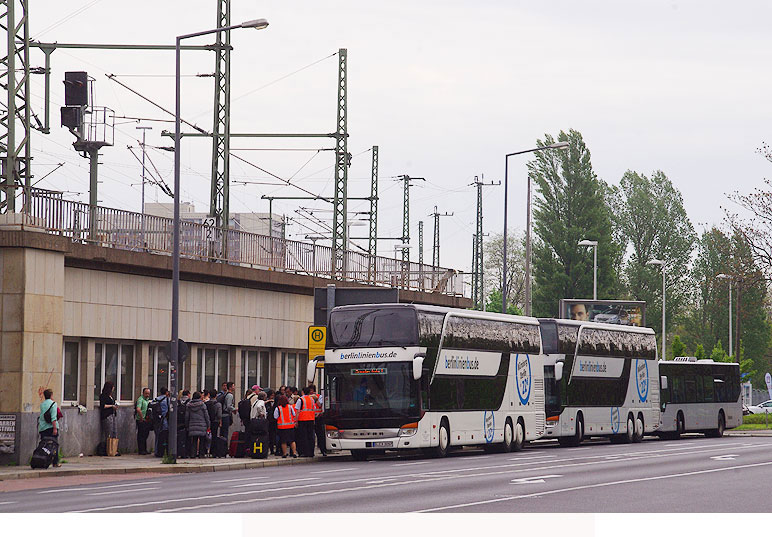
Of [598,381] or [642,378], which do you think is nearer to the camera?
[598,381]

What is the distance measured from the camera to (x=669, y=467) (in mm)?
28547

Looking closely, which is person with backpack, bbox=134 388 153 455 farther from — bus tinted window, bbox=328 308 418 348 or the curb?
bus tinted window, bbox=328 308 418 348

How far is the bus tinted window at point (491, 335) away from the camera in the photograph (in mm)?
36000

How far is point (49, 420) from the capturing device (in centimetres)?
2817

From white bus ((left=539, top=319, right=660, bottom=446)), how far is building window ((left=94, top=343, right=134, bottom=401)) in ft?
42.9

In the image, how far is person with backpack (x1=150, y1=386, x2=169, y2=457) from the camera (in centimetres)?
3244

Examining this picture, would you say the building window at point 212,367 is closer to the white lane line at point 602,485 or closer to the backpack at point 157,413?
the backpack at point 157,413

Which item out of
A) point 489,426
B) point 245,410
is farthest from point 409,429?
point 489,426

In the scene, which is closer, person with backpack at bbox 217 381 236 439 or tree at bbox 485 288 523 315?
person with backpack at bbox 217 381 236 439

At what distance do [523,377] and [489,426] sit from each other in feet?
8.70

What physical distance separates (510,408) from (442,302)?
14.1 m

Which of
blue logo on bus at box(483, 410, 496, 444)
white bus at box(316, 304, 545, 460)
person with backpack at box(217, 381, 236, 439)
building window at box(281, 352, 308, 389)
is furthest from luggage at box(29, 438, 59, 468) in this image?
building window at box(281, 352, 308, 389)

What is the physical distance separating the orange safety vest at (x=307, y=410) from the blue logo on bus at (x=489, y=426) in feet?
16.8

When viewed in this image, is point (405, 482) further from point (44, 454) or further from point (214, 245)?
point (214, 245)
